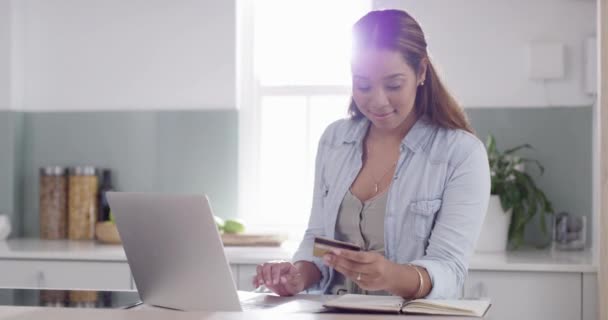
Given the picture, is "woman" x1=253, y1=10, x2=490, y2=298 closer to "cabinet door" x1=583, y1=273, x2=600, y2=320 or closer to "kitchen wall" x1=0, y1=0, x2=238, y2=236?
"cabinet door" x1=583, y1=273, x2=600, y2=320

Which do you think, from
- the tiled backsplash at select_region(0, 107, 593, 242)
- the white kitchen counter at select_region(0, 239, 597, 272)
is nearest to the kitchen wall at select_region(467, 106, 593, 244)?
the tiled backsplash at select_region(0, 107, 593, 242)

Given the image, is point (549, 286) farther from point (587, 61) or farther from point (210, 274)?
point (210, 274)

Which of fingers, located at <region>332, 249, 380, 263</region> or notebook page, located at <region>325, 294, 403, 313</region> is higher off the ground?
fingers, located at <region>332, 249, 380, 263</region>

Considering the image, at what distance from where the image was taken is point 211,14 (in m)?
3.79

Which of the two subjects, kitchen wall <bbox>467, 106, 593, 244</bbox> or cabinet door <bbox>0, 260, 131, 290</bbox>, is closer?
cabinet door <bbox>0, 260, 131, 290</bbox>

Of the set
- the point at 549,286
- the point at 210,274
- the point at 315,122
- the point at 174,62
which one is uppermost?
the point at 174,62

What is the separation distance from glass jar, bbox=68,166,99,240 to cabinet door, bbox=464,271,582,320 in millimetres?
1655

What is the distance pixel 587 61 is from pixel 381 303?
216 cm

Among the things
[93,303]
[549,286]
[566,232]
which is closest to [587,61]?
[566,232]

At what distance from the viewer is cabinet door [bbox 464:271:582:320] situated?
9.94 ft

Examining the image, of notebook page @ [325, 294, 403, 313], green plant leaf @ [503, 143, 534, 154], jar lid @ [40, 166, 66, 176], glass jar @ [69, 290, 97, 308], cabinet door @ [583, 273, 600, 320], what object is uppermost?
green plant leaf @ [503, 143, 534, 154]

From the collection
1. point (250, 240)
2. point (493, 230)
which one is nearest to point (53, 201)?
point (250, 240)

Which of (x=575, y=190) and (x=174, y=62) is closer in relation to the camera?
(x=575, y=190)

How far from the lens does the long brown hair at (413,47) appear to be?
2.15 metres
